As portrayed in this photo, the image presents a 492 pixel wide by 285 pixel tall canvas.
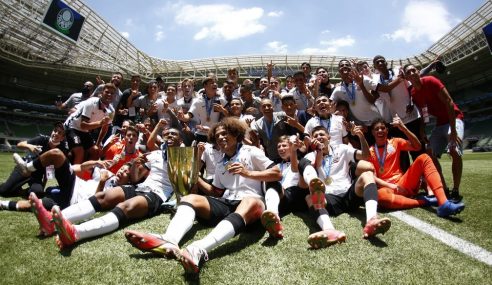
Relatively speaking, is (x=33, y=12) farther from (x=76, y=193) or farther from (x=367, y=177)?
(x=367, y=177)

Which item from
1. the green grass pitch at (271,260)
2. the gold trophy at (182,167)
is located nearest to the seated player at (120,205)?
the green grass pitch at (271,260)

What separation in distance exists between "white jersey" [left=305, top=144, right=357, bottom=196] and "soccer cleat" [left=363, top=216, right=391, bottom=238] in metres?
0.91

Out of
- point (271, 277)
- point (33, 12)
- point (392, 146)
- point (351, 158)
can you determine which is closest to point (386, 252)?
point (271, 277)

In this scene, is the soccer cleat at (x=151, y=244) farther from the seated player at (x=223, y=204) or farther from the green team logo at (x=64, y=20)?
the green team logo at (x=64, y=20)

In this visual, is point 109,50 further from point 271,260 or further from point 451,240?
point 451,240

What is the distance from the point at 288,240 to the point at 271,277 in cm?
72

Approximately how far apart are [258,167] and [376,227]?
124 cm

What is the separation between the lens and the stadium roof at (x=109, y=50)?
2677 cm

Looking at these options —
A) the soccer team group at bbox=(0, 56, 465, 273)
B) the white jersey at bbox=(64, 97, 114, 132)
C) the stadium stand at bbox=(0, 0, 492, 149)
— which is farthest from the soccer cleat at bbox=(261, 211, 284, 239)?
the stadium stand at bbox=(0, 0, 492, 149)

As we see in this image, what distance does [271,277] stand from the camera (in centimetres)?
229

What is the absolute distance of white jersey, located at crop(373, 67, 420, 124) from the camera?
16.2 feet

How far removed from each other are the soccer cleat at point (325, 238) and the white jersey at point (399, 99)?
2905 mm

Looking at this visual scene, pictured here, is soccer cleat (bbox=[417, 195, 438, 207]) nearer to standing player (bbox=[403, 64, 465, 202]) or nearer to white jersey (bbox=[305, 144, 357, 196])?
standing player (bbox=[403, 64, 465, 202])

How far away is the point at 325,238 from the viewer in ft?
8.88
